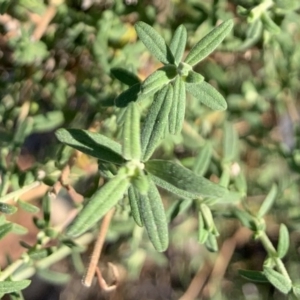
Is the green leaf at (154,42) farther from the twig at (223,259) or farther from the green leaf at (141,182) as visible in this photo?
the twig at (223,259)

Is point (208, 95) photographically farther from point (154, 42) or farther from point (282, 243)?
point (282, 243)

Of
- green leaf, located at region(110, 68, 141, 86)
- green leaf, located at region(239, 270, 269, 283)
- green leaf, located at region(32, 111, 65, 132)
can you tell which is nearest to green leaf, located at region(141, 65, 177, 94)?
green leaf, located at region(110, 68, 141, 86)

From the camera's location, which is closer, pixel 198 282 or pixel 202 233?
pixel 202 233

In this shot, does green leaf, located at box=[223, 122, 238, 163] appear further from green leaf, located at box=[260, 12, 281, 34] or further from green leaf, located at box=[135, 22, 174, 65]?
green leaf, located at box=[135, 22, 174, 65]

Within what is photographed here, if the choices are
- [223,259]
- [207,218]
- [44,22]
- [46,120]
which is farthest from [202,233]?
[223,259]

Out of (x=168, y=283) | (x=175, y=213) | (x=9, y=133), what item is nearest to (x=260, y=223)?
(x=175, y=213)

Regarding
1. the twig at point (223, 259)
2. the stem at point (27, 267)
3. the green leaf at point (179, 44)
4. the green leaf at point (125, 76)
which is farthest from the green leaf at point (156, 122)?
the twig at point (223, 259)
